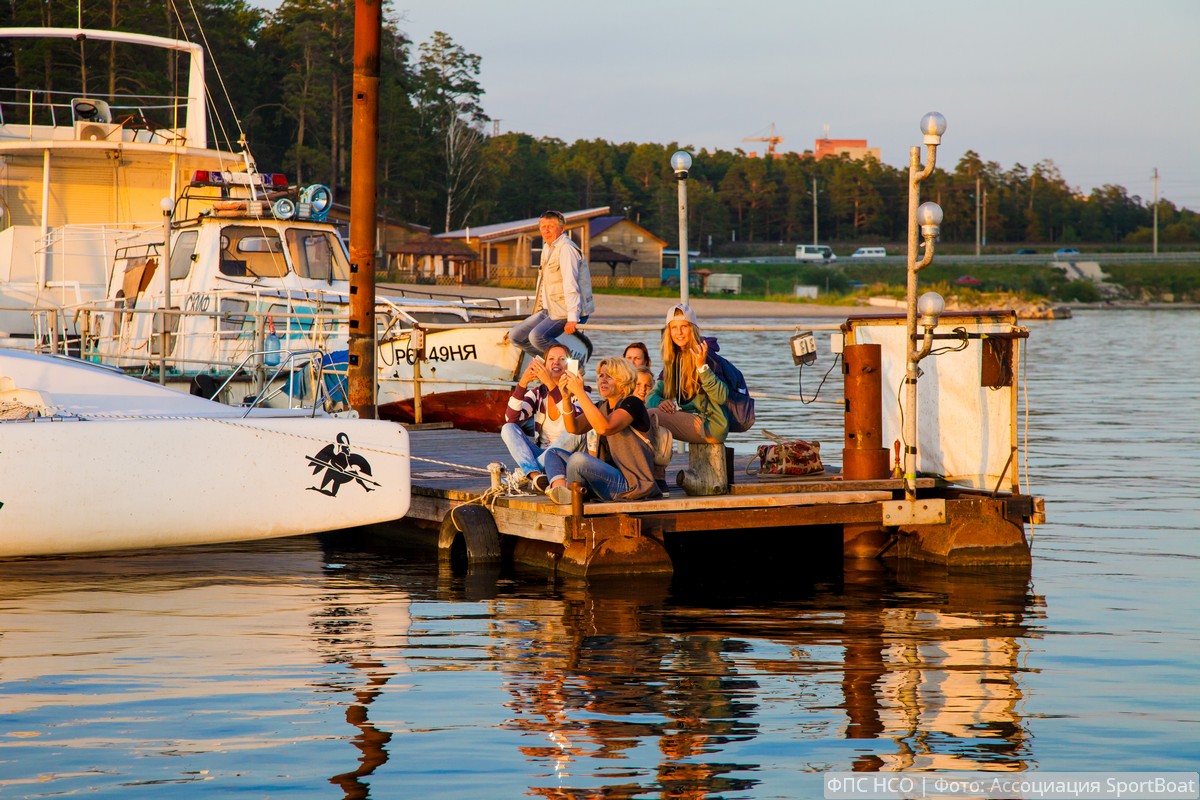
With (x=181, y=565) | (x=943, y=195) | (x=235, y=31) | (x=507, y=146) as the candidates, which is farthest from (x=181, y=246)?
(x=943, y=195)

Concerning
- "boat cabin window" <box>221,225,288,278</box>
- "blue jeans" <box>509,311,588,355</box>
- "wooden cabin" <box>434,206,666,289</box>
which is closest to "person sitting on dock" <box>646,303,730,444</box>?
"blue jeans" <box>509,311,588,355</box>

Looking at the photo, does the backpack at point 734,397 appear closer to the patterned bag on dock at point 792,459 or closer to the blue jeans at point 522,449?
the patterned bag on dock at point 792,459

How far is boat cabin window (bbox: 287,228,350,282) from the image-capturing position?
18328 millimetres

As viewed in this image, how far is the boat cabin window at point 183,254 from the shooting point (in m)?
18.2

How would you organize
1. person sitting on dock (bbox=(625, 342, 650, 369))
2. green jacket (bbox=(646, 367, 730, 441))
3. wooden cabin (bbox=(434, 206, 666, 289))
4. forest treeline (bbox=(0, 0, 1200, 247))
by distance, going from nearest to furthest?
green jacket (bbox=(646, 367, 730, 441))
person sitting on dock (bbox=(625, 342, 650, 369))
forest treeline (bbox=(0, 0, 1200, 247))
wooden cabin (bbox=(434, 206, 666, 289))

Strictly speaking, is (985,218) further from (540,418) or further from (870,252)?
(540,418)

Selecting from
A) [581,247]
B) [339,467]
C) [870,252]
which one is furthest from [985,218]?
[339,467]

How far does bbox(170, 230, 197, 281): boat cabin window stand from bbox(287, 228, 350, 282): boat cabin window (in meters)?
1.27

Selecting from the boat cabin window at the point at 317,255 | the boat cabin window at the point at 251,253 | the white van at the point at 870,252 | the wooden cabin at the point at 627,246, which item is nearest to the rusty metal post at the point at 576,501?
the boat cabin window at the point at 251,253

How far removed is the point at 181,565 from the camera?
1144 cm

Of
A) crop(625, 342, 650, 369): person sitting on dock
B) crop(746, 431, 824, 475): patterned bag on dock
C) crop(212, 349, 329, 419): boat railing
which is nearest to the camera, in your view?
crop(625, 342, 650, 369): person sitting on dock

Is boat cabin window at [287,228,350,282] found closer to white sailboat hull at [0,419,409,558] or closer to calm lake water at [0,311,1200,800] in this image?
calm lake water at [0,311,1200,800]

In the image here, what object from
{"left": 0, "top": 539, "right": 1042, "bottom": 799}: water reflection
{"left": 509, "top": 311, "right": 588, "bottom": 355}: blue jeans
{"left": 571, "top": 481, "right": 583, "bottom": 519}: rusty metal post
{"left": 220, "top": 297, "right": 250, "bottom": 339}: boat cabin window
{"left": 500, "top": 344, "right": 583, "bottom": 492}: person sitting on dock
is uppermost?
{"left": 220, "top": 297, "right": 250, "bottom": 339}: boat cabin window

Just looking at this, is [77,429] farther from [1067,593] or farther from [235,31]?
[235,31]
